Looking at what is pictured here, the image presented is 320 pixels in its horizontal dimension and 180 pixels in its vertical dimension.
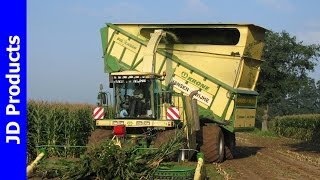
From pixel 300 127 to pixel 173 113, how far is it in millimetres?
29590

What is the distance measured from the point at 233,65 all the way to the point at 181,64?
163cm

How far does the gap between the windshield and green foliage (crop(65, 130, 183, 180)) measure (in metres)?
3.41

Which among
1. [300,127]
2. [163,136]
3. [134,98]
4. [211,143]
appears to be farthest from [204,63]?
[300,127]

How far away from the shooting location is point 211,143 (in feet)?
52.0

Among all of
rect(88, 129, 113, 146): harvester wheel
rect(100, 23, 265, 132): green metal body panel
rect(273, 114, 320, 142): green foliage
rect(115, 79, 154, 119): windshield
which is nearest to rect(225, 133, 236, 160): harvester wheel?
rect(100, 23, 265, 132): green metal body panel

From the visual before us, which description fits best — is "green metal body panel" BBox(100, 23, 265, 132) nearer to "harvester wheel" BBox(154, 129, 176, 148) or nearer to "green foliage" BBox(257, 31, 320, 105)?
"harvester wheel" BBox(154, 129, 176, 148)

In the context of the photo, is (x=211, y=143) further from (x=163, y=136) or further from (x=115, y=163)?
(x=115, y=163)

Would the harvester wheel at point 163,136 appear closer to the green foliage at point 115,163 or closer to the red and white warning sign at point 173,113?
the red and white warning sign at point 173,113

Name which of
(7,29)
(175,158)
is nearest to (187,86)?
(175,158)

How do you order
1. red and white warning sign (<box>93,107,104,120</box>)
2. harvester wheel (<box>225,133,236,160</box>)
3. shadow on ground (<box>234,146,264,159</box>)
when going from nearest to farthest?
red and white warning sign (<box>93,107,104,120</box>), harvester wheel (<box>225,133,236,160</box>), shadow on ground (<box>234,146,264,159</box>)

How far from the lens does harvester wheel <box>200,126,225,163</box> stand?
1578cm

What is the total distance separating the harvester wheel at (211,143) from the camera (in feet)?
51.8

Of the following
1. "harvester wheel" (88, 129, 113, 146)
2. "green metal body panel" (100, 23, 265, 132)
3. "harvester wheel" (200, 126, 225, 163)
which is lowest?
"harvester wheel" (200, 126, 225, 163)

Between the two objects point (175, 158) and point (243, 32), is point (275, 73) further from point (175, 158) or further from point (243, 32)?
point (175, 158)
